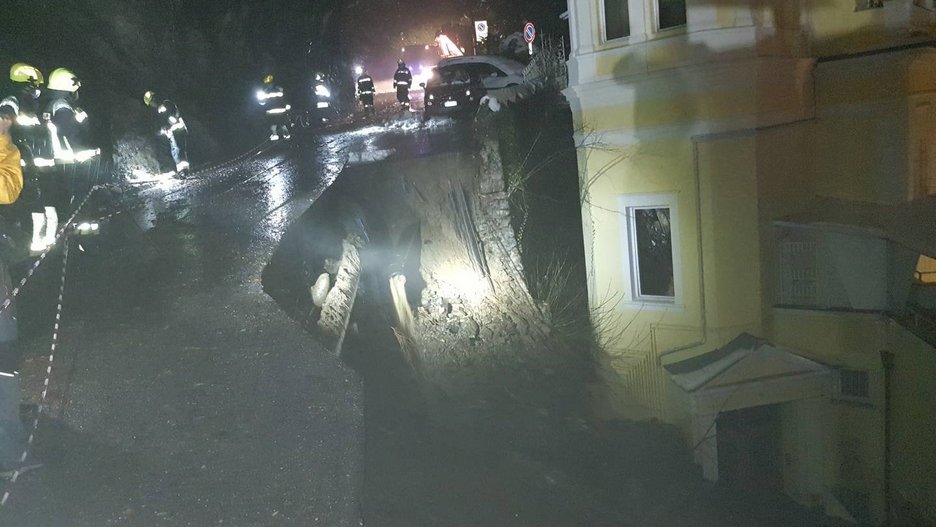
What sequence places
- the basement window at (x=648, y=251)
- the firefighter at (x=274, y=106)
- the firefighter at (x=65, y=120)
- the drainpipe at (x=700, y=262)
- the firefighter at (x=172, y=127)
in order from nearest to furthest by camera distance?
the drainpipe at (x=700, y=262), the firefighter at (x=65, y=120), the basement window at (x=648, y=251), the firefighter at (x=172, y=127), the firefighter at (x=274, y=106)

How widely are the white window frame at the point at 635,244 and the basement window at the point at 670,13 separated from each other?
227cm

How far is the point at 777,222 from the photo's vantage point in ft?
30.8

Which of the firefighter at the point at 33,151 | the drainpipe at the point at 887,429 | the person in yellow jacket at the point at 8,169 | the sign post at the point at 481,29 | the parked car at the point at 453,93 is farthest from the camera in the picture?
the sign post at the point at 481,29

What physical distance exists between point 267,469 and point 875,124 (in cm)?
903

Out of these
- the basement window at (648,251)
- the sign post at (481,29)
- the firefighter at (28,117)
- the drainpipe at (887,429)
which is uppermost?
the sign post at (481,29)

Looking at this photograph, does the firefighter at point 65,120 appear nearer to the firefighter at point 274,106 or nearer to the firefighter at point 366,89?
the firefighter at point 274,106

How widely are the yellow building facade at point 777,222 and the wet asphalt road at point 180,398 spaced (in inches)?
209

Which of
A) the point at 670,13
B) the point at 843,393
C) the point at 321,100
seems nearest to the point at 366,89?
the point at 321,100

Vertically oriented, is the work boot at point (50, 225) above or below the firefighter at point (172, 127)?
below

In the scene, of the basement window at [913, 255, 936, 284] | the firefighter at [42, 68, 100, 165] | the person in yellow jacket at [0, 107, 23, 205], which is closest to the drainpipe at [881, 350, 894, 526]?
the basement window at [913, 255, 936, 284]

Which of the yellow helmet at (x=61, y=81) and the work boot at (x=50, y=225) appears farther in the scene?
the yellow helmet at (x=61, y=81)

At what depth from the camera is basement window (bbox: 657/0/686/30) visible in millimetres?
9414

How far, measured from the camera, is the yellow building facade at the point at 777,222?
9141mm

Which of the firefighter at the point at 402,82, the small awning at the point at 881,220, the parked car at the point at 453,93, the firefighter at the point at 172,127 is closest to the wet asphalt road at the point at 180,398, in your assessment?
the firefighter at the point at 172,127
